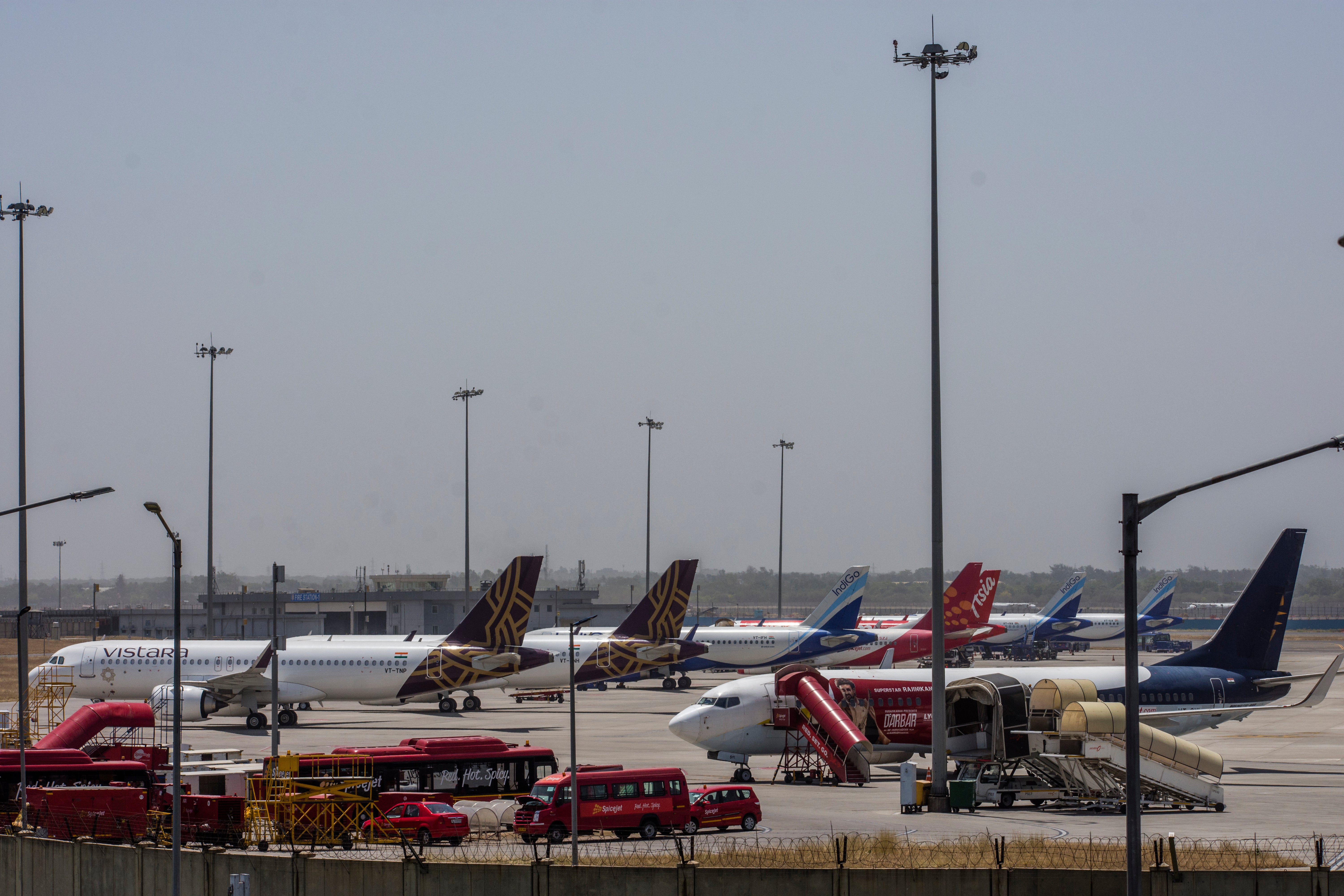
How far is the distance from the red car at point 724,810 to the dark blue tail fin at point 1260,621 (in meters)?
24.3

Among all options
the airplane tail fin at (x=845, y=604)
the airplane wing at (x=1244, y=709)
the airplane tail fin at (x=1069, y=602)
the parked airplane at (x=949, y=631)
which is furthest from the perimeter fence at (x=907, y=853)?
the airplane tail fin at (x=1069, y=602)

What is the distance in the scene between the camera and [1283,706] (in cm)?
5419

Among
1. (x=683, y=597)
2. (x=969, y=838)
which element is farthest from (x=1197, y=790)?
(x=683, y=597)

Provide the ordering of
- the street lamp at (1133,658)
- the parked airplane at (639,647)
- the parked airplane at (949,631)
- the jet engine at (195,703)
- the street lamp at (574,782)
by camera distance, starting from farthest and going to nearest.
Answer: the parked airplane at (949,631) → the parked airplane at (639,647) → the jet engine at (195,703) → the street lamp at (574,782) → the street lamp at (1133,658)

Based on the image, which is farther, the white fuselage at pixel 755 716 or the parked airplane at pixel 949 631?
the parked airplane at pixel 949 631

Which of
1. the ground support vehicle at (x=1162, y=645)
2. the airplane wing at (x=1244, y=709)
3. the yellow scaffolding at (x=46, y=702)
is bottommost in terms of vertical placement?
the ground support vehicle at (x=1162, y=645)

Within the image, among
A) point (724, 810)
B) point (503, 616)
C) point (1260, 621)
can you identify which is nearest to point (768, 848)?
point (724, 810)

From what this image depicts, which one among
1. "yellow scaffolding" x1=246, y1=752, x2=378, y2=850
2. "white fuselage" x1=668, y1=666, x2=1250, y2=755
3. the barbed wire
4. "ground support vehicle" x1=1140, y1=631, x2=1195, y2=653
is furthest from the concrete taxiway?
"ground support vehicle" x1=1140, y1=631, x2=1195, y2=653

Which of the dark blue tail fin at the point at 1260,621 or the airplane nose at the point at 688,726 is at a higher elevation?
the dark blue tail fin at the point at 1260,621

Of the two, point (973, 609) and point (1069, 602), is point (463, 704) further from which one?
point (1069, 602)

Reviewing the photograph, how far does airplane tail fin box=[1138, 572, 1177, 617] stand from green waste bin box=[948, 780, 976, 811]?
13409 centimetres

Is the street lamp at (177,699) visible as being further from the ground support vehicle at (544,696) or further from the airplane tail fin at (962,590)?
the airplane tail fin at (962,590)

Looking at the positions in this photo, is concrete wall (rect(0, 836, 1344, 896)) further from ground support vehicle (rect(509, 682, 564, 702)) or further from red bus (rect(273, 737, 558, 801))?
ground support vehicle (rect(509, 682, 564, 702))

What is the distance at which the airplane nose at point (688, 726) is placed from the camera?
2047 inches
